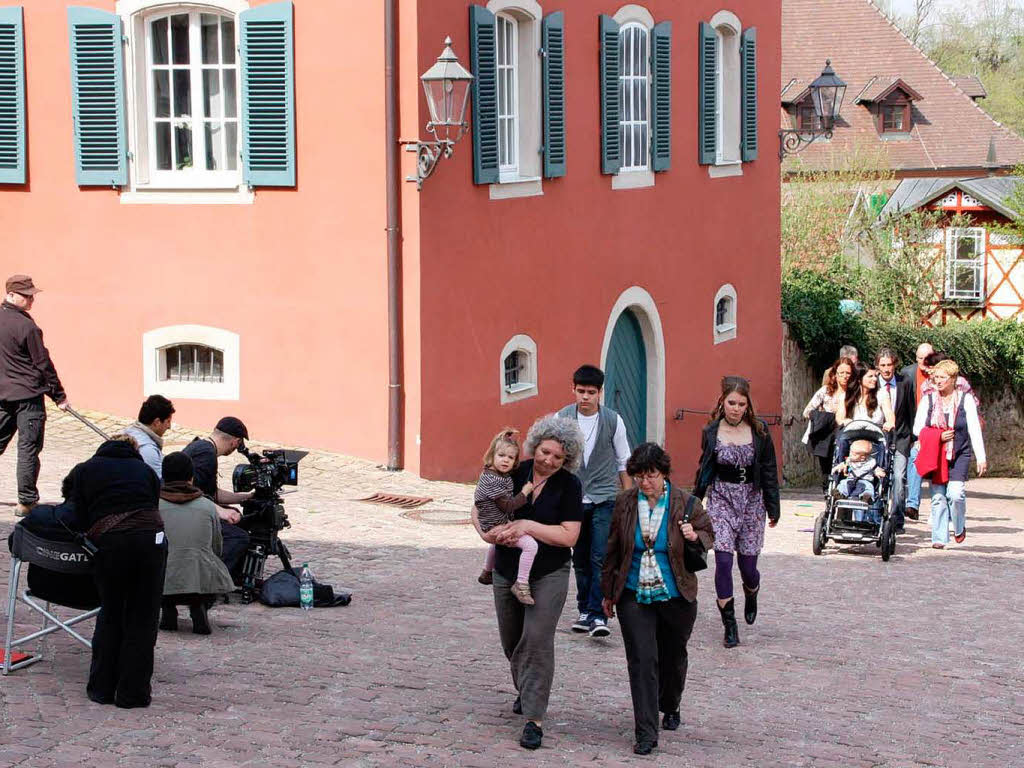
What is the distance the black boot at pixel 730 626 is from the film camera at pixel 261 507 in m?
2.73

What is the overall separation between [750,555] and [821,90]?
529 inches

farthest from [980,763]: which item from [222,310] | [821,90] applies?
[821,90]

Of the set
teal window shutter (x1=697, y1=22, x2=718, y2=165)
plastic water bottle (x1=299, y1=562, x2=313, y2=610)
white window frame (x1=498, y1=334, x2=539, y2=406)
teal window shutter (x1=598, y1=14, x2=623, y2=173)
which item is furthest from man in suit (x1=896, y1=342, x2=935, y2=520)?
teal window shutter (x1=697, y1=22, x2=718, y2=165)

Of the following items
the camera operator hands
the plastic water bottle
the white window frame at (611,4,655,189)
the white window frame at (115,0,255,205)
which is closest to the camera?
the camera operator hands

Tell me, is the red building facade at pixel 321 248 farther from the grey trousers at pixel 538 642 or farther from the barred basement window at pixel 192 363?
A: the grey trousers at pixel 538 642

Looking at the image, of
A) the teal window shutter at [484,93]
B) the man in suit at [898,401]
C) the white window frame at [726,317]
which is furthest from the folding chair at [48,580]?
the white window frame at [726,317]

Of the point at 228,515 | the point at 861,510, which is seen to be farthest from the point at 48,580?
the point at 861,510

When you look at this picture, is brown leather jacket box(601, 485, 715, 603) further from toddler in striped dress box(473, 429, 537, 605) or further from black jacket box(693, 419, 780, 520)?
black jacket box(693, 419, 780, 520)

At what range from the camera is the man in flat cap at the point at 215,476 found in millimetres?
8953

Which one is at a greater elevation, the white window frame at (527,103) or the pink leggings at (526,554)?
the white window frame at (527,103)

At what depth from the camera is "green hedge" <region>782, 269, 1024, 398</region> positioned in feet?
85.5

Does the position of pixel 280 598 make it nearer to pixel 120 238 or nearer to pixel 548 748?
pixel 548 748

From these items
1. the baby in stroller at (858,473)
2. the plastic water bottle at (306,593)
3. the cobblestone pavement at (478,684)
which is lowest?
the cobblestone pavement at (478,684)

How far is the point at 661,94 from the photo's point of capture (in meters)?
20.2
